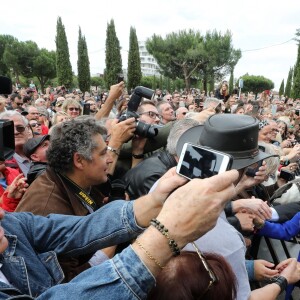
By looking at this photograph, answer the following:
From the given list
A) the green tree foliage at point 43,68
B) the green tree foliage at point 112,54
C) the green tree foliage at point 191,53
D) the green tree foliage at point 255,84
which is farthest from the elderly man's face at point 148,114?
the green tree foliage at point 255,84

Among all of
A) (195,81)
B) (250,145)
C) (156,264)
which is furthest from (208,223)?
(195,81)

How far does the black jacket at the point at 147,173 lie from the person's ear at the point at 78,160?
2.07 feet

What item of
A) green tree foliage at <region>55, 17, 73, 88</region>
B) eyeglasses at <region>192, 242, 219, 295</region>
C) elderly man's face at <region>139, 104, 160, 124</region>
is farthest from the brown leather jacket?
green tree foliage at <region>55, 17, 73, 88</region>

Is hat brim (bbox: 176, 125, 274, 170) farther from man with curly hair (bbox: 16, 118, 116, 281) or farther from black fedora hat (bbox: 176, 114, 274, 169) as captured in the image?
man with curly hair (bbox: 16, 118, 116, 281)

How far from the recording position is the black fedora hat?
5.21 feet

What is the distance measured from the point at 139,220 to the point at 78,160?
100cm

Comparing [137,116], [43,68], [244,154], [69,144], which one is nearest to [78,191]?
[69,144]

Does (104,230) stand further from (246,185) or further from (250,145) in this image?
(246,185)

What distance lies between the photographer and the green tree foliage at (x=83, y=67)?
105ft

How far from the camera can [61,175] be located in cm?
196

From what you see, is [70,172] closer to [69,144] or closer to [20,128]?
[69,144]

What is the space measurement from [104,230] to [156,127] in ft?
5.98

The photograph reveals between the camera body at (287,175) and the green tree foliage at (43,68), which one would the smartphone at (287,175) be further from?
the green tree foliage at (43,68)

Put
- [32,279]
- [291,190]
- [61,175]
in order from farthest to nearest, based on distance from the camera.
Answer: [291,190]
[61,175]
[32,279]
